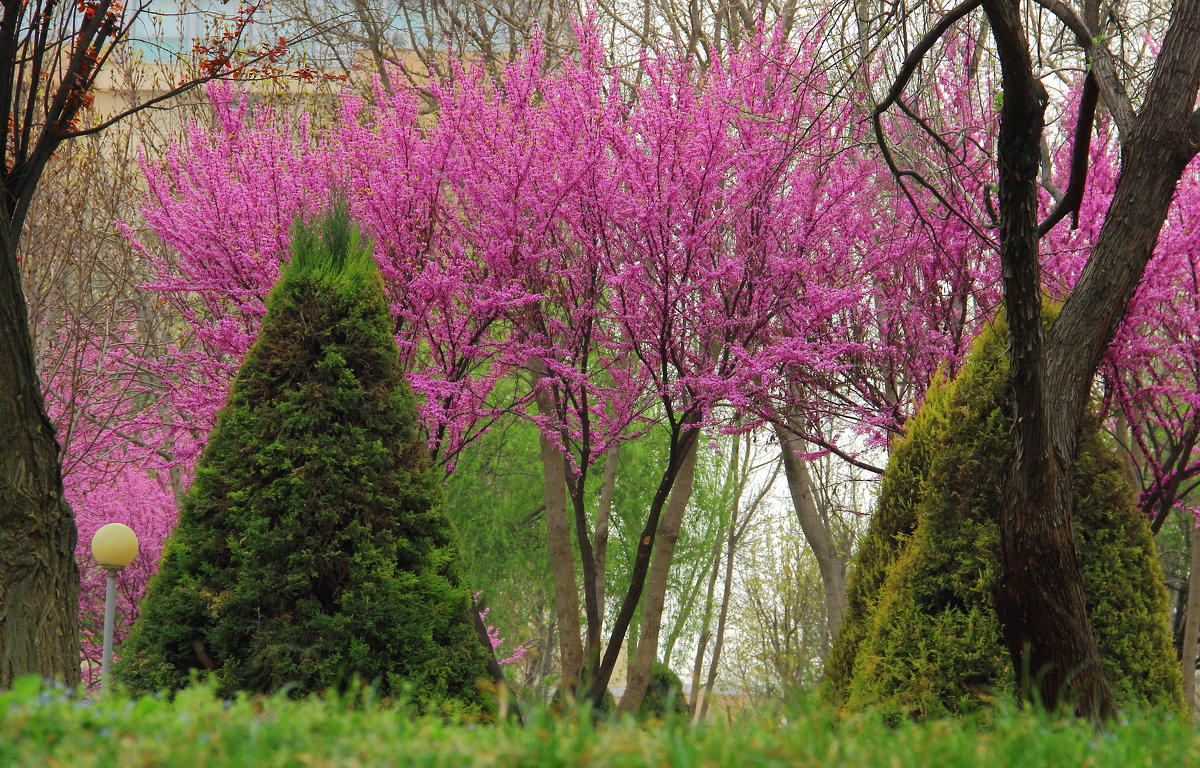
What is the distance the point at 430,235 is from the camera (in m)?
9.20

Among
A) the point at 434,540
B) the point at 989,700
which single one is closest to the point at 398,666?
the point at 434,540

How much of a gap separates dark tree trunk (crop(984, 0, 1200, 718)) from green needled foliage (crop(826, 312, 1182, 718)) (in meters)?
0.31

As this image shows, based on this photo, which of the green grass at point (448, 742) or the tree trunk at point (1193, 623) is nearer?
the green grass at point (448, 742)

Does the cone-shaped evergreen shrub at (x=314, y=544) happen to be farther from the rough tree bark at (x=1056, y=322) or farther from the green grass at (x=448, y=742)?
the rough tree bark at (x=1056, y=322)

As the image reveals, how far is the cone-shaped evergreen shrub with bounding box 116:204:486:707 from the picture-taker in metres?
4.89

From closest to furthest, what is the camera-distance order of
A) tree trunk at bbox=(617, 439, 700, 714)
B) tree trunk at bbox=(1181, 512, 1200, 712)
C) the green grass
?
the green grass → tree trunk at bbox=(617, 439, 700, 714) → tree trunk at bbox=(1181, 512, 1200, 712)

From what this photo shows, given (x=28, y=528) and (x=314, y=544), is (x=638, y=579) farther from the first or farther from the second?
(x=28, y=528)

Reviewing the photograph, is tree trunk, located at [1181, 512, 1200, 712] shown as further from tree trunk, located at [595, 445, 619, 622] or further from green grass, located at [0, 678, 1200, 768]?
green grass, located at [0, 678, 1200, 768]

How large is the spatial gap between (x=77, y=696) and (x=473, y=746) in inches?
102

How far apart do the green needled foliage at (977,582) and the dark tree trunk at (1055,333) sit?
1.02 feet

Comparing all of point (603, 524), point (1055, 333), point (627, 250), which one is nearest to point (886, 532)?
point (1055, 333)

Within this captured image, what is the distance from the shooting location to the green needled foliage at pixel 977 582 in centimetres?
525

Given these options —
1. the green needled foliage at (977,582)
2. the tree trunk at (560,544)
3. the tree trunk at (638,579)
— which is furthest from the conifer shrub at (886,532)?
the tree trunk at (560,544)

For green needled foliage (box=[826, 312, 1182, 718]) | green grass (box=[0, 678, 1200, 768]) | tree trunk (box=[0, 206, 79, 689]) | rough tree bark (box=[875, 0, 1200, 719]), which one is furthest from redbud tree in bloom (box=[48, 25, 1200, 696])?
green grass (box=[0, 678, 1200, 768])
